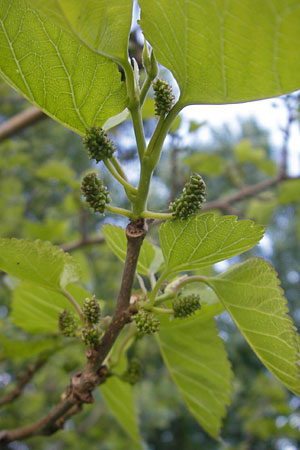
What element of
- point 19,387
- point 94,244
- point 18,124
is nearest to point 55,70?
point 19,387

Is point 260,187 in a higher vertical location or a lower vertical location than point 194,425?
higher

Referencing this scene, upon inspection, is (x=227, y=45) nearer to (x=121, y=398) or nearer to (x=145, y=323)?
(x=145, y=323)

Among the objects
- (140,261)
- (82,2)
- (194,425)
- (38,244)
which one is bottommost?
(194,425)

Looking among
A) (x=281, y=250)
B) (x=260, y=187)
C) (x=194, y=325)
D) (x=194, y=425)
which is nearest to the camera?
(x=194, y=325)

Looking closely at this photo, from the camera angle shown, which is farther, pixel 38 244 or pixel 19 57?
pixel 38 244

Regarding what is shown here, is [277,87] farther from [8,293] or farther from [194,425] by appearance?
[194,425]

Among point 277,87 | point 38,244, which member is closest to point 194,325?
point 38,244
